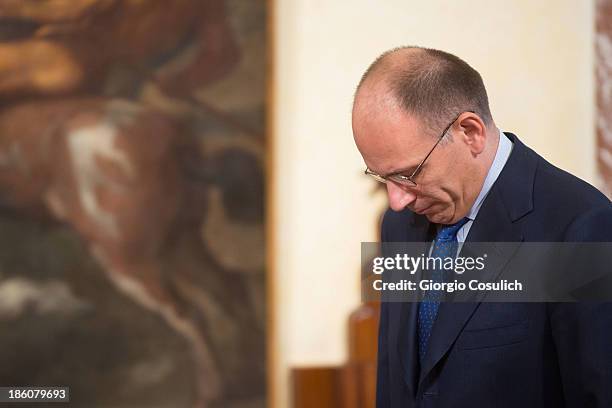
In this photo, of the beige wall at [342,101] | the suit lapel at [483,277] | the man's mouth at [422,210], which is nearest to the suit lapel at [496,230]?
the suit lapel at [483,277]

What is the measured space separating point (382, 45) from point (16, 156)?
2188mm

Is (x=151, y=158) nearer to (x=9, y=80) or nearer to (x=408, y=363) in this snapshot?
(x=9, y=80)

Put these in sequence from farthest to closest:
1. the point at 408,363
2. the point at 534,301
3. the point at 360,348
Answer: the point at 360,348
the point at 408,363
the point at 534,301

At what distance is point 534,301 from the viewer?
1971 mm

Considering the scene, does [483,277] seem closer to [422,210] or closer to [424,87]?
[422,210]

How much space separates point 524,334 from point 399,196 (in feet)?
1.60

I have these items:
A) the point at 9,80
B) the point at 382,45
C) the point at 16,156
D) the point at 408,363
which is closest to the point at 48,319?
the point at 16,156

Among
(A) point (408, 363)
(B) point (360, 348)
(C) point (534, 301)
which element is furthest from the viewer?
(B) point (360, 348)

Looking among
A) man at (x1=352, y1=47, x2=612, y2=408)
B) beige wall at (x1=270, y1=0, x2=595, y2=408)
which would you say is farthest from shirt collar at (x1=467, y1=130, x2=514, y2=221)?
beige wall at (x1=270, y1=0, x2=595, y2=408)

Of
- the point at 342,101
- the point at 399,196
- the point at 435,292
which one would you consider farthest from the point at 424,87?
the point at 342,101

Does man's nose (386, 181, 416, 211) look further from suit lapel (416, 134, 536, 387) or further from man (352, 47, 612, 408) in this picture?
suit lapel (416, 134, 536, 387)

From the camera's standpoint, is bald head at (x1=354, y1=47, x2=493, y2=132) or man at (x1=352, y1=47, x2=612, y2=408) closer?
man at (x1=352, y1=47, x2=612, y2=408)

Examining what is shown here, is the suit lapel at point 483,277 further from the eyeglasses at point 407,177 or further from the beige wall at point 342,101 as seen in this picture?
the beige wall at point 342,101

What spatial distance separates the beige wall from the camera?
4.60 m
